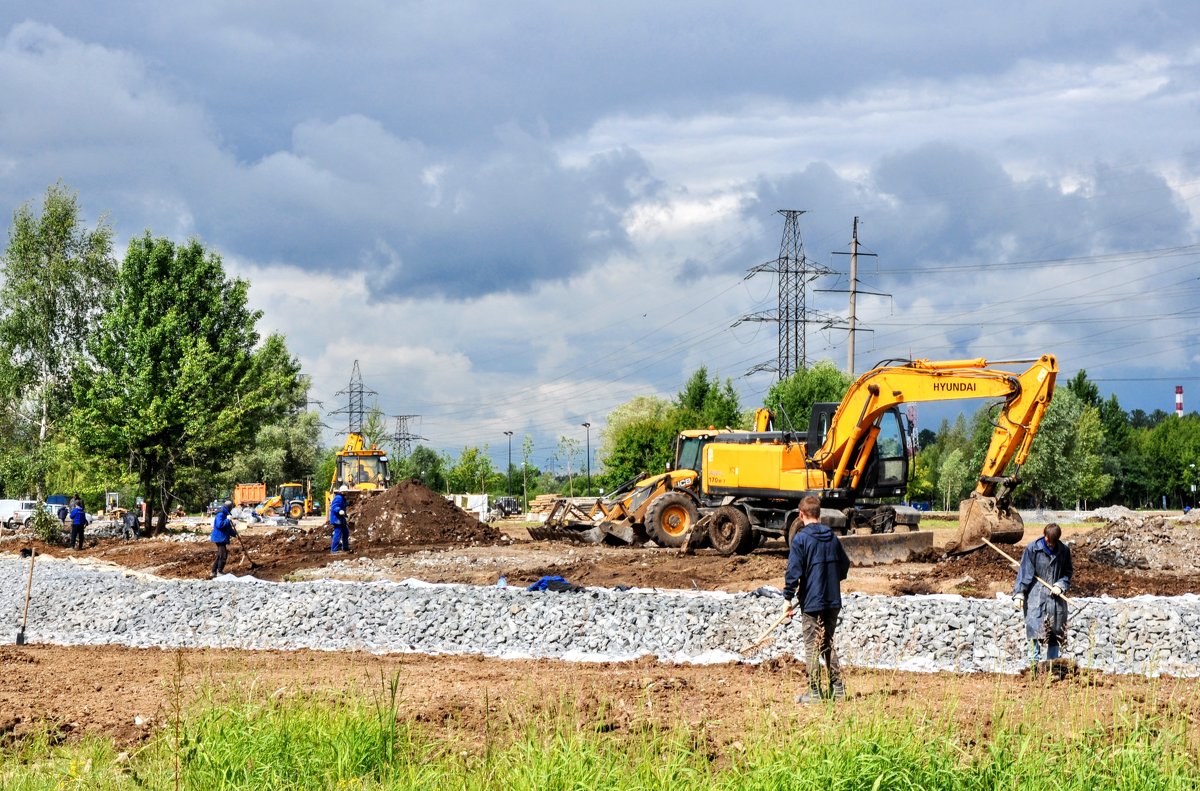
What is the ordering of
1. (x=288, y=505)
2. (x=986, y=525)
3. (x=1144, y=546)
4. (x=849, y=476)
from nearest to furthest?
1. (x=986, y=525)
2. (x=1144, y=546)
3. (x=849, y=476)
4. (x=288, y=505)

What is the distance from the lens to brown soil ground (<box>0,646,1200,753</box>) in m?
7.95

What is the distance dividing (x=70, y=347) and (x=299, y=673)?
3865cm

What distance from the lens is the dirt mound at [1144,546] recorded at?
68.9ft

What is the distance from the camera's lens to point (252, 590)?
669 inches

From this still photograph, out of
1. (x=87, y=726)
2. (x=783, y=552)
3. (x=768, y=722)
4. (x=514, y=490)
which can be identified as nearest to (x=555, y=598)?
(x=87, y=726)

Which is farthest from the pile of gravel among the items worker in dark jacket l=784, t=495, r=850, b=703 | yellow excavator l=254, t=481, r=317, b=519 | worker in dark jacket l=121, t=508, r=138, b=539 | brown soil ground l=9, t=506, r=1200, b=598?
yellow excavator l=254, t=481, r=317, b=519

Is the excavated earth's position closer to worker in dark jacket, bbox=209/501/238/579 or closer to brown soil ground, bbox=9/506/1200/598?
brown soil ground, bbox=9/506/1200/598

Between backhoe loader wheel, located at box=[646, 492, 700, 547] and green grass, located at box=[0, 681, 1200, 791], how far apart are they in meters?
17.1

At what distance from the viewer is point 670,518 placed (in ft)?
83.6

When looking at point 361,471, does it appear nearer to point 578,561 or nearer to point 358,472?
point 358,472

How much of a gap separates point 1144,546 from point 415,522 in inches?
661

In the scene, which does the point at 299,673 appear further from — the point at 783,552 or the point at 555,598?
the point at 783,552

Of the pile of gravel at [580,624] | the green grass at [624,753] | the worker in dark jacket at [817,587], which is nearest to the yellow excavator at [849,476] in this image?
the pile of gravel at [580,624]

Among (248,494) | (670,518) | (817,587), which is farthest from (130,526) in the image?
(817,587)
